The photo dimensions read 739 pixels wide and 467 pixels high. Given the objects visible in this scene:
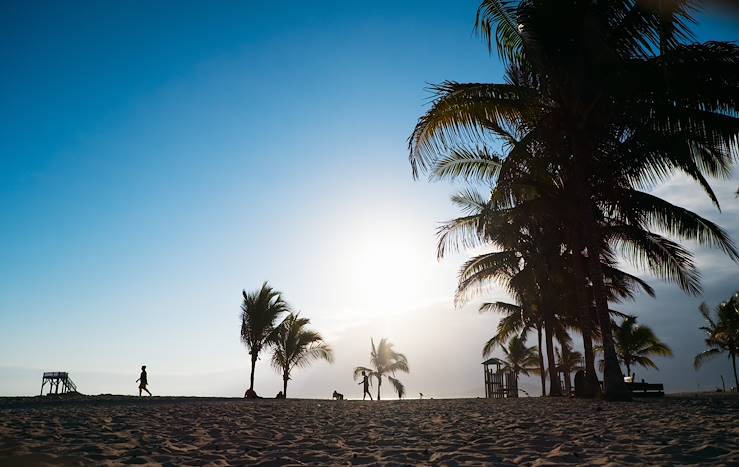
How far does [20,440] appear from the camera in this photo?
4.58 meters

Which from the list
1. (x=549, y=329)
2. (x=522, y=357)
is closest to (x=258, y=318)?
(x=549, y=329)

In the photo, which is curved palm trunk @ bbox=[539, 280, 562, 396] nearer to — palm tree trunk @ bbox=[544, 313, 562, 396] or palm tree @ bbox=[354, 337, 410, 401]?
palm tree trunk @ bbox=[544, 313, 562, 396]

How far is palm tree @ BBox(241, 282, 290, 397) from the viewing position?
25.3 meters

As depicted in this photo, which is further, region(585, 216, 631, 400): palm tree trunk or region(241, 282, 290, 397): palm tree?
region(241, 282, 290, 397): palm tree

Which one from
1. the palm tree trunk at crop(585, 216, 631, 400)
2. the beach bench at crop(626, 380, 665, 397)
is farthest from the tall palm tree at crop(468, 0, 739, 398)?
the beach bench at crop(626, 380, 665, 397)

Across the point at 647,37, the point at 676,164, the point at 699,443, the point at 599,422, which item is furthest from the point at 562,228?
the point at 699,443

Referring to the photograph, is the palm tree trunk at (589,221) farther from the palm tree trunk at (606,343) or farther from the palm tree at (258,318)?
the palm tree at (258,318)

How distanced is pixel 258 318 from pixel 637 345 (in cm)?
2916

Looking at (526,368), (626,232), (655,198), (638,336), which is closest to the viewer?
(655,198)

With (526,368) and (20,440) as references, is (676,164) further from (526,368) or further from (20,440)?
(526,368)

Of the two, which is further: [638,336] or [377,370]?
[377,370]

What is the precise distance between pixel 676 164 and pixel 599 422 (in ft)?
26.4

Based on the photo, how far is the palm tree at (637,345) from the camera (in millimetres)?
33750

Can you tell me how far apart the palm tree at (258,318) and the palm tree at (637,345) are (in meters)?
25.2
